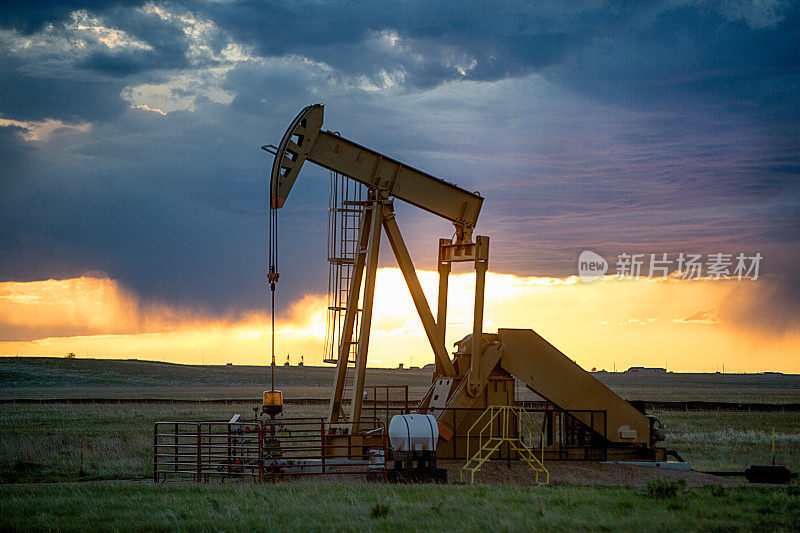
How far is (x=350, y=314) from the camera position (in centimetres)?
1659

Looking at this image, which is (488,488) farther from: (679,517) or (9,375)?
(9,375)

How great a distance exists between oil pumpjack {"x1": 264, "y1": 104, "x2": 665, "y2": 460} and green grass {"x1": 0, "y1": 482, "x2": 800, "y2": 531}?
10.2ft

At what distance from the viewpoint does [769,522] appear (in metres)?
11.3

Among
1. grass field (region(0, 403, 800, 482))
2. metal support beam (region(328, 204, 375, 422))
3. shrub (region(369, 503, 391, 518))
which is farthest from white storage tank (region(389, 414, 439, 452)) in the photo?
grass field (region(0, 403, 800, 482))

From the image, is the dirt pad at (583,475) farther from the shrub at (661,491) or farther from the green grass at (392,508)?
the shrub at (661,491)

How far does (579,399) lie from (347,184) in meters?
6.23

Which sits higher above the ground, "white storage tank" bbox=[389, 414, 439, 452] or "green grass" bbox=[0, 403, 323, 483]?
"white storage tank" bbox=[389, 414, 439, 452]

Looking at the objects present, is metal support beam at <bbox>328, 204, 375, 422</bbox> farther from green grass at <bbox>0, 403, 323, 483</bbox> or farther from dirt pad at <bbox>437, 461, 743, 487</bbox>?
green grass at <bbox>0, 403, 323, 483</bbox>

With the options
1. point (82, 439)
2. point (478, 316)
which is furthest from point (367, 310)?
point (82, 439)

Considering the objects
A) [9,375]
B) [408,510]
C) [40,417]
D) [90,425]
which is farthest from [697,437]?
[9,375]

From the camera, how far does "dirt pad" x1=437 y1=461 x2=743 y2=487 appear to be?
1509cm

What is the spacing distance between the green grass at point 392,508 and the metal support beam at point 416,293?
3.91m

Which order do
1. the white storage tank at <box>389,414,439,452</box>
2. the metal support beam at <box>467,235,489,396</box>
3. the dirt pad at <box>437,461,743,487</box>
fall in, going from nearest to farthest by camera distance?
the white storage tank at <box>389,414,439,452</box>
the dirt pad at <box>437,461,743,487</box>
the metal support beam at <box>467,235,489,396</box>

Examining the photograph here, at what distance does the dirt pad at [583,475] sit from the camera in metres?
15.1
